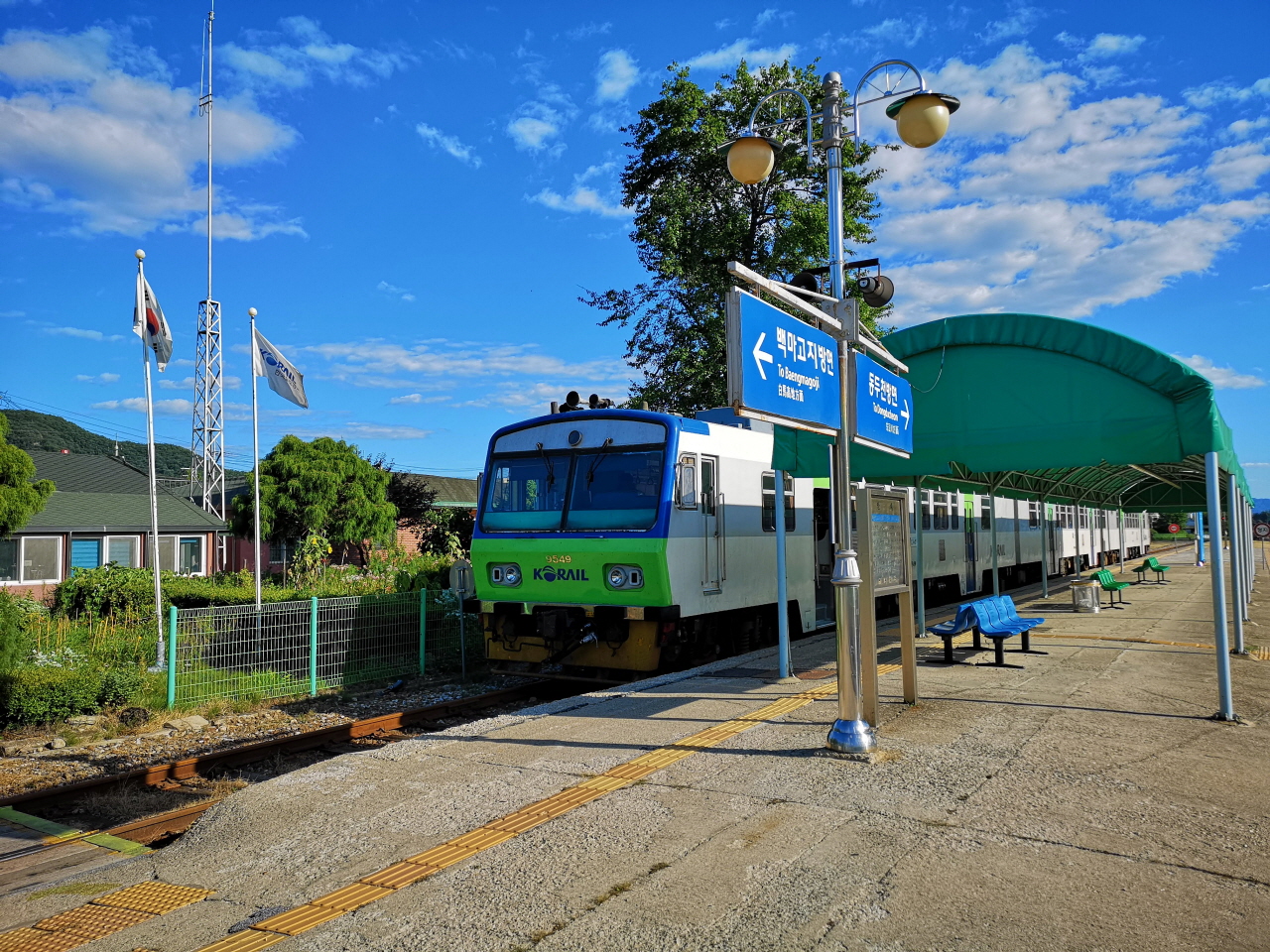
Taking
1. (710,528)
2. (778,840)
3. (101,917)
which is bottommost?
(101,917)

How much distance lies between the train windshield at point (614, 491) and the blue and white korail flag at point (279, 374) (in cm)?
783

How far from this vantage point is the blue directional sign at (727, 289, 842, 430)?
17.4ft

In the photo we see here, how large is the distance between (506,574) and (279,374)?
→ 793 cm

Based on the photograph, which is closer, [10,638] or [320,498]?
[10,638]

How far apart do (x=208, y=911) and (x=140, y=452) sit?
12329 cm

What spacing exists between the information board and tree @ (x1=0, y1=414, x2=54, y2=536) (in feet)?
48.4

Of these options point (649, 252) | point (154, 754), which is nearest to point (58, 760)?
point (154, 754)

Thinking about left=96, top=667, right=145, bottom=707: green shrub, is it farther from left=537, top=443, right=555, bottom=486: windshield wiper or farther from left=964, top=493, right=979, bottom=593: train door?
left=964, top=493, right=979, bottom=593: train door

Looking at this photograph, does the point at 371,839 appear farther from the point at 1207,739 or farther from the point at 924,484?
the point at 924,484

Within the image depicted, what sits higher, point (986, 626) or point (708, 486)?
point (708, 486)

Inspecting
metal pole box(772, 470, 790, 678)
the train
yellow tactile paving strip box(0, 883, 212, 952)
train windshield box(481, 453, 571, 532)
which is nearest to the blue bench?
metal pole box(772, 470, 790, 678)

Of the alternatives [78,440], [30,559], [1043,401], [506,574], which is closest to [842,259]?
[1043,401]

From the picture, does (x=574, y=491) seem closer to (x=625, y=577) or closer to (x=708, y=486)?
(x=625, y=577)

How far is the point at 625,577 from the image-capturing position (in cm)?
955
